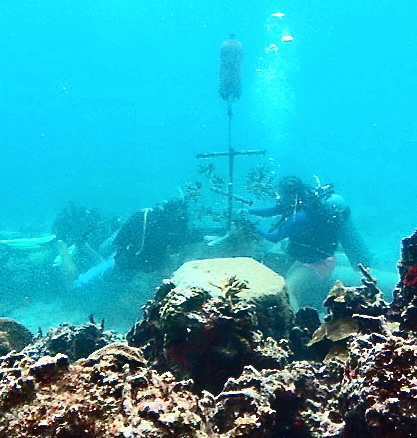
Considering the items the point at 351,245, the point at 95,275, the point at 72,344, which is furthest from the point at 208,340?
the point at 351,245

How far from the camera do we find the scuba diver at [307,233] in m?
9.47

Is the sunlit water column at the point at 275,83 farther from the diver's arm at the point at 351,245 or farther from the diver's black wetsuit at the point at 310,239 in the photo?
the diver's black wetsuit at the point at 310,239

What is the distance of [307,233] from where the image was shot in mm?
9555

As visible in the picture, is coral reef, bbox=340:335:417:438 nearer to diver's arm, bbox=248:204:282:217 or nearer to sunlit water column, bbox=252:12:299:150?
diver's arm, bbox=248:204:282:217

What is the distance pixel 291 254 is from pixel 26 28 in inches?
4967

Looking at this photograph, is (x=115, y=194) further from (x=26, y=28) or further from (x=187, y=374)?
(x=26, y=28)

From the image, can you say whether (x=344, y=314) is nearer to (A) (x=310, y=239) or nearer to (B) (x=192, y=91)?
(A) (x=310, y=239)

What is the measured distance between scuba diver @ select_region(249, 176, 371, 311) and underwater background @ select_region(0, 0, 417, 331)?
1952 inches

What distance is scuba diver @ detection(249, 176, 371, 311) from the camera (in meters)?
9.47

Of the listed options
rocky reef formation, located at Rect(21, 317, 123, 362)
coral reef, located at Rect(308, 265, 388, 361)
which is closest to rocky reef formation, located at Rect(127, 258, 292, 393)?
coral reef, located at Rect(308, 265, 388, 361)

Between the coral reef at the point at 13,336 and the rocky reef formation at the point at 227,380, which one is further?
the coral reef at the point at 13,336

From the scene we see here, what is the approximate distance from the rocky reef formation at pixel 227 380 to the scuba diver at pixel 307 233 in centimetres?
511

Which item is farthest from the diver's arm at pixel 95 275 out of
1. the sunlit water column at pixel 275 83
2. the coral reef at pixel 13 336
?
the sunlit water column at pixel 275 83

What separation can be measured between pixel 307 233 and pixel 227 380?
705cm
